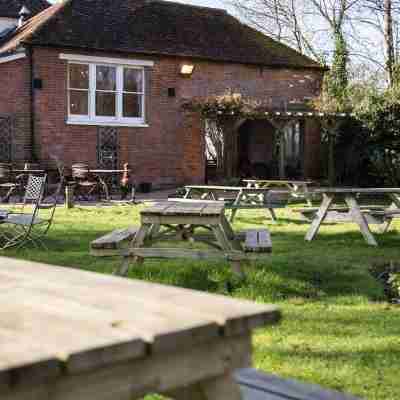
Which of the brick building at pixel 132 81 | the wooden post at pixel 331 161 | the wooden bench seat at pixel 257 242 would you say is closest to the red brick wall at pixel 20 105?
the brick building at pixel 132 81

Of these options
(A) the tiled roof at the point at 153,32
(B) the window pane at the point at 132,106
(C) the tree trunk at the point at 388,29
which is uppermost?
(C) the tree trunk at the point at 388,29

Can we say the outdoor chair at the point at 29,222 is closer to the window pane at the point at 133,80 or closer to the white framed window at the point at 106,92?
A: the white framed window at the point at 106,92

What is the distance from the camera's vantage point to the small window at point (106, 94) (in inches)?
748

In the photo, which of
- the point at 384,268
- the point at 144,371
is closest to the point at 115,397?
the point at 144,371

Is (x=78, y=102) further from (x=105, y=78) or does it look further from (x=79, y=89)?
(x=105, y=78)

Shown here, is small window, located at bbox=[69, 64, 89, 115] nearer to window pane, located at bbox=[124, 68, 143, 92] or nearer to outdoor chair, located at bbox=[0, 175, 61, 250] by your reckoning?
window pane, located at bbox=[124, 68, 143, 92]

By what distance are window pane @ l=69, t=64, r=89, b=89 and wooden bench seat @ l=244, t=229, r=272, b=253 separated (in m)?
12.9

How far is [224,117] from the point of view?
788 inches

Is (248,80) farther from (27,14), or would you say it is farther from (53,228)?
(53,228)

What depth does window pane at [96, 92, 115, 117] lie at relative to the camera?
1933 centimetres

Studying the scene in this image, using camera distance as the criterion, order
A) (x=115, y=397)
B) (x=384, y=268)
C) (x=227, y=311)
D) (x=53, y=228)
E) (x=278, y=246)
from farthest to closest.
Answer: (x=53, y=228) < (x=278, y=246) < (x=384, y=268) < (x=227, y=311) < (x=115, y=397)

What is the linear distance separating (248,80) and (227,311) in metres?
20.0

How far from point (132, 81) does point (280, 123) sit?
4.16m

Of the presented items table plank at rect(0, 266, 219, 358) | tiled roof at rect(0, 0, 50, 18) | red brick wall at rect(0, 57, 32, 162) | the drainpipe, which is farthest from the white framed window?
table plank at rect(0, 266, 219, 358)
